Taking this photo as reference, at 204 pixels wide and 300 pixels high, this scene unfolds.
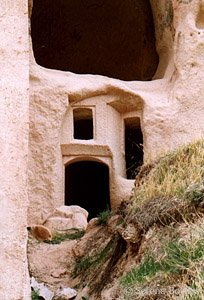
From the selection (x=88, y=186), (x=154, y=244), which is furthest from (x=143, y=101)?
(x=154, y=244)

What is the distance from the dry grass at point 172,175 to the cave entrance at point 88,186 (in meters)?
9.74

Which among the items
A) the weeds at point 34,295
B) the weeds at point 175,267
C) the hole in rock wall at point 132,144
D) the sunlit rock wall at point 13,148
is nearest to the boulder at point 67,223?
the hole in rock wall at point 132,144

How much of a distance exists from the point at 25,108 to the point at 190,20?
741 centimetres

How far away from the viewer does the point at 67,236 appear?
1176 centimetres

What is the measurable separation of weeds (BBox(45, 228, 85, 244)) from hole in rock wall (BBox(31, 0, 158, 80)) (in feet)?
23.3

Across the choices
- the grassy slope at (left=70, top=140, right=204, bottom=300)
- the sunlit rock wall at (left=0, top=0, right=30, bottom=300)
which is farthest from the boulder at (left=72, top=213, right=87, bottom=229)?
the sunlit rock wall at (left=0, top=0, right=30, bottom=300)

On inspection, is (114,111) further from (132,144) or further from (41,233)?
(41,233)

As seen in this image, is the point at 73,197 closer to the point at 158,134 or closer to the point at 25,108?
the point at 158,134

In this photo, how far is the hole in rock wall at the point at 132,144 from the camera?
15484 mm

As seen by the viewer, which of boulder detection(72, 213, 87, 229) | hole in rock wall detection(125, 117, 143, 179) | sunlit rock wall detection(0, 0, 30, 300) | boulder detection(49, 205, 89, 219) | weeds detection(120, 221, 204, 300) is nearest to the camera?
weeds detection(120, 221, 204, 300)

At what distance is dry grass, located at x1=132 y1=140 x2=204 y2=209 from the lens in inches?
319

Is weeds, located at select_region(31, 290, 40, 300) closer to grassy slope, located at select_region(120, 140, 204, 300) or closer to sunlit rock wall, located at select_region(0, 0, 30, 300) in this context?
sunlit rock wall, located at select_region(0, 0, 30, 300)

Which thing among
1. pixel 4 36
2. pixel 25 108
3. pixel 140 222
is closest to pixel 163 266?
pixel 140 222

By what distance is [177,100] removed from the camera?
1482 centimetres
